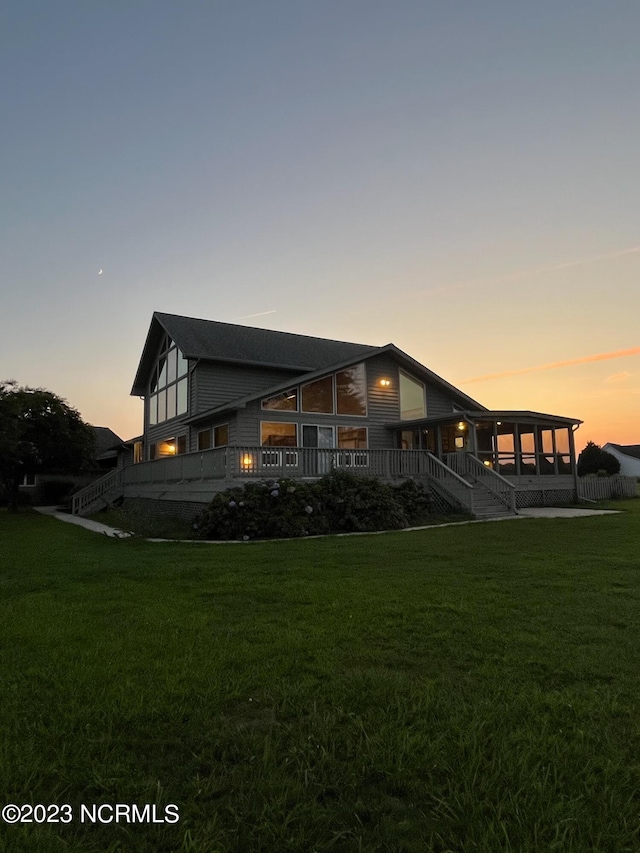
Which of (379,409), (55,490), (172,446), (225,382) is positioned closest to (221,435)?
(225,382)

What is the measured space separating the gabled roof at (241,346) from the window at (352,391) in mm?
805

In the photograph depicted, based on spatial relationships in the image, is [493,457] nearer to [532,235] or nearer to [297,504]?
[532,235]

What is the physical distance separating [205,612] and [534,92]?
46.2 feet

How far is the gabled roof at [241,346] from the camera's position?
733 inches

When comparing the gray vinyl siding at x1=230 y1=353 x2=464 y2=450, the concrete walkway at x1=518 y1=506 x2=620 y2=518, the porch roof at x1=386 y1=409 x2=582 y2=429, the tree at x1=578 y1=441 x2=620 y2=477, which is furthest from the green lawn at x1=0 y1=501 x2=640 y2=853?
the tree at x1=578 y1=441 x2=620 y2=477

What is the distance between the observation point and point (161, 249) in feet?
58.9

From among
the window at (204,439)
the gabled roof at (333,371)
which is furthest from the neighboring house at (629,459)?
the window at (204,439)

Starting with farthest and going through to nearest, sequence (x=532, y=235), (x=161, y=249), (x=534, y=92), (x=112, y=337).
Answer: (x=112, y=337)
(x=161, y=249)
(x=532, y=235)
(x=534, y=92)

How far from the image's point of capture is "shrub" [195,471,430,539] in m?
11.5

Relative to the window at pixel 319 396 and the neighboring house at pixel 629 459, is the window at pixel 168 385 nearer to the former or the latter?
the window at pixel 319 396

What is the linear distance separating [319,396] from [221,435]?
13.3 ft

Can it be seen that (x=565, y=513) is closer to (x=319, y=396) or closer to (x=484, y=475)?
(x=484, y=475)

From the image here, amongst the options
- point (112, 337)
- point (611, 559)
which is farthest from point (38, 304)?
point (611, 559)

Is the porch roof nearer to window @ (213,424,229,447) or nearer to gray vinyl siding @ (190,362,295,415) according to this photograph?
gray vinyl siding @ (190,362,295,415)
